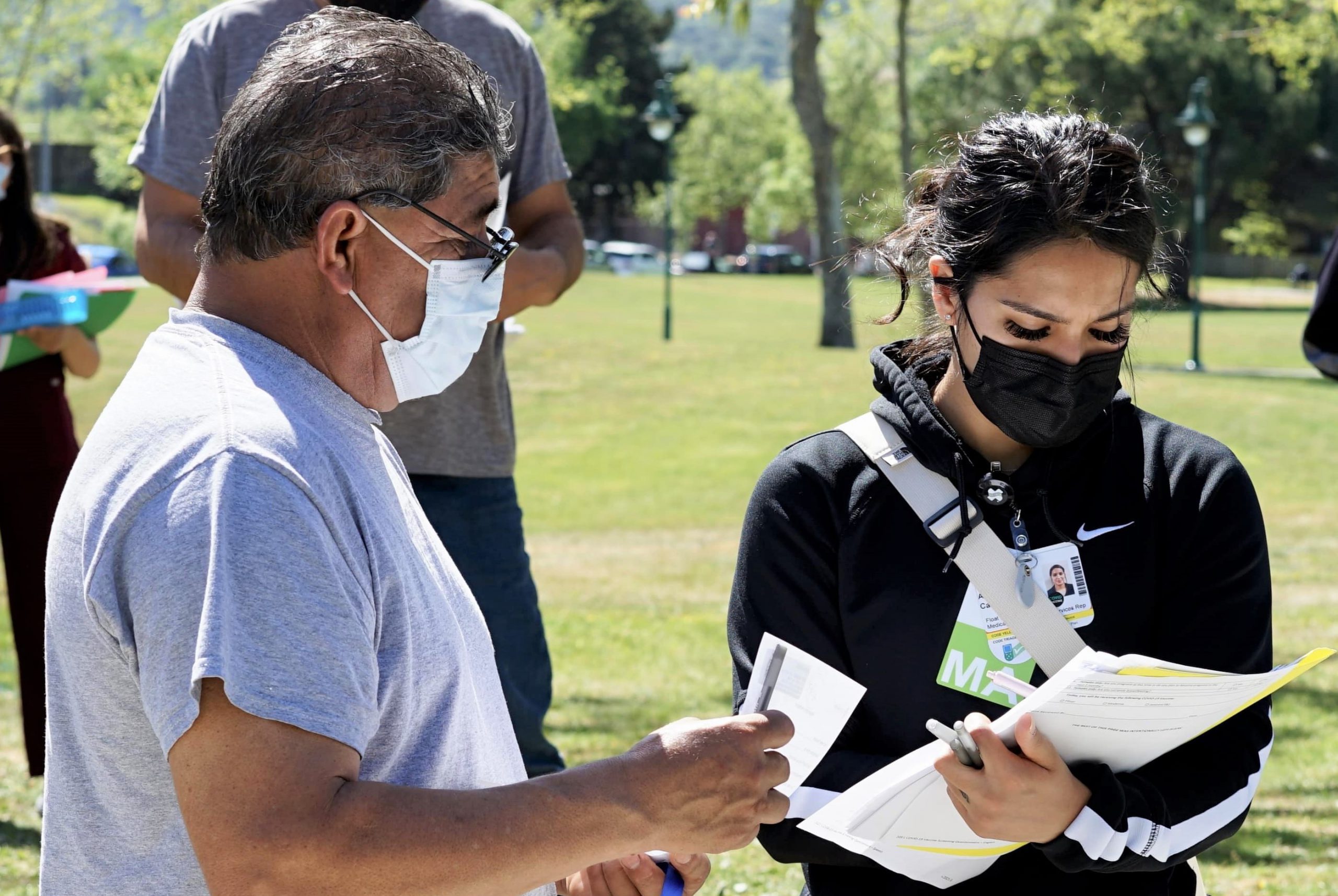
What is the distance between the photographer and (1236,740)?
2.44 metres

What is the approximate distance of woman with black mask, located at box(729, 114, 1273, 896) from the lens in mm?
2436

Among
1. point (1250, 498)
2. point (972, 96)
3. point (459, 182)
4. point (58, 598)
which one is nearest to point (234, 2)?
point (459, 182)

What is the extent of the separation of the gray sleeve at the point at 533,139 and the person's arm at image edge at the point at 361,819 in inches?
95.6

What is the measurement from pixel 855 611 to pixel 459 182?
1076 mm

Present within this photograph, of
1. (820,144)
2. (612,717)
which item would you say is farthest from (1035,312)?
(820,144)

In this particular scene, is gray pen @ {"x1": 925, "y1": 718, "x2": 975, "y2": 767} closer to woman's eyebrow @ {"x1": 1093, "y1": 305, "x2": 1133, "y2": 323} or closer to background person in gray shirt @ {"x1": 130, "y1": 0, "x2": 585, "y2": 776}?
woman's eyebrow @ {"x1": 1093, "y1": 305, "x2": 1133, "y2": 323}

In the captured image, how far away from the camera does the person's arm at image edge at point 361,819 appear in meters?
1.46

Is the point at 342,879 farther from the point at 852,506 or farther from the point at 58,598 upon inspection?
the point at 852,506

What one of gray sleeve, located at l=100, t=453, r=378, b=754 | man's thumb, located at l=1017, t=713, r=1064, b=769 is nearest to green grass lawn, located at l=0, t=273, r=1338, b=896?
man's thumb, located at l=1017, t=713, r=1064, b=769

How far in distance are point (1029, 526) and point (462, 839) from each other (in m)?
1.33

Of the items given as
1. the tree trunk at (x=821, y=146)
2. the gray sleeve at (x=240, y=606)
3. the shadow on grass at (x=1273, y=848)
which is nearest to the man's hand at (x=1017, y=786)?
the gray sleeve at (x=240, y=606)

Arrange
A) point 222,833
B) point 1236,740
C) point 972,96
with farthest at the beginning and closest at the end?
point 972,96 → point 1236,740 → point 222,833

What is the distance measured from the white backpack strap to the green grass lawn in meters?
0.69

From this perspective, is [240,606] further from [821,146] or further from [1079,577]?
[821,146]
